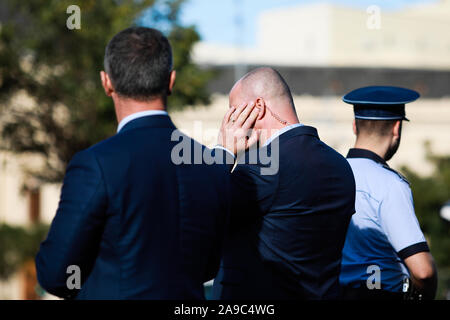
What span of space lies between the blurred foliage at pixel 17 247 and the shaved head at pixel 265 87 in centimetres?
1738

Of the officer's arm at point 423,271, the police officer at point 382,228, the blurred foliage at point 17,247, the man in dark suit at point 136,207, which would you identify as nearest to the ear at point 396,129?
the police officer at point 382,228

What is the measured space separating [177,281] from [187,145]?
1.57 feet

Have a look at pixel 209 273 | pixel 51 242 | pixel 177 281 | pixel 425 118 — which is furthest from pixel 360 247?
pixel 425 118

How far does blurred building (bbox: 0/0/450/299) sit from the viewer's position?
77.2ft

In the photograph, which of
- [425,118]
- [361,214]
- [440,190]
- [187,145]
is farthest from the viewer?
[425,118]

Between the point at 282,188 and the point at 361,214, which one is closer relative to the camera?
the point at 282,188

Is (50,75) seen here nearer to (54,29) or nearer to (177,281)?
(54,29)

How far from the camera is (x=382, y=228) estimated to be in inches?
139

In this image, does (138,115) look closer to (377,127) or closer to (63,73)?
(377,127)

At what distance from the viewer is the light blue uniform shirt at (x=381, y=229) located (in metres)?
3.46

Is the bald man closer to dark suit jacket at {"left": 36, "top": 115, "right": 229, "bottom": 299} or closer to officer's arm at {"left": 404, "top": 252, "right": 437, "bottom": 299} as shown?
dark suit jacket at {"left": 36, "top": 115, "right": 229, "bottom": 299}

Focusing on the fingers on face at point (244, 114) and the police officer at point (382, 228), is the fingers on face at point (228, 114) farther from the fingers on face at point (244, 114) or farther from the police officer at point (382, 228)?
the police officer at point (382, 228)

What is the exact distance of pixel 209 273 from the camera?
2521 millimetres

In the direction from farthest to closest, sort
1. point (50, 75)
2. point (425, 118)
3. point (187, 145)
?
point (425, 118), point (50, 75), point (187, 145)
